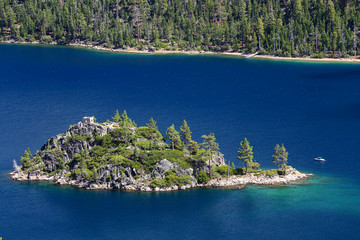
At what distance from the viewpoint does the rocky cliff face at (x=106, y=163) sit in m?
170

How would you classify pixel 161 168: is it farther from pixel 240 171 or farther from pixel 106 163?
pixel 240 171

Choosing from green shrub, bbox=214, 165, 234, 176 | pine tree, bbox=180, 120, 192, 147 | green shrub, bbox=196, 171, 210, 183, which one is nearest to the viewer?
green shrub, bbox=196, 171, 210, 183

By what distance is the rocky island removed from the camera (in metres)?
170

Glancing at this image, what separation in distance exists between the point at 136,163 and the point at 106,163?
9231mm

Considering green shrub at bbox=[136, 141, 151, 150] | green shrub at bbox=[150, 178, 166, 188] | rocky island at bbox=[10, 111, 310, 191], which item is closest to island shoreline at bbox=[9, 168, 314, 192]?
rocky island at bbox=[10, 111, 310, 191]

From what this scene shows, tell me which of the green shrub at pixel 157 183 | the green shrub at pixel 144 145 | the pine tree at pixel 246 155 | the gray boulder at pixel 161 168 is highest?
the green shrub at pixel 144 145

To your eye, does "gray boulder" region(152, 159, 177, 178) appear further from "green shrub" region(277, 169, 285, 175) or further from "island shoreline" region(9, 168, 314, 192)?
"green shrub" region(277, 169, 285, 175)

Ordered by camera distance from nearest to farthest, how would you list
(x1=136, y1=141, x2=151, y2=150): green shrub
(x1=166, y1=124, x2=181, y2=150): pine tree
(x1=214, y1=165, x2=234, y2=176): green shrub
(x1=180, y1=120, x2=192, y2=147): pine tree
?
(x1=214, y1=165, x2=234, y2=176): green shrub → (x1=136, y1=141, x2=151, y2=150): green shrub → (x1=166, y1=124, x2=181, y2=150): pine tree → (x1=180, y1=120, x2=192, y2=147): pine tree

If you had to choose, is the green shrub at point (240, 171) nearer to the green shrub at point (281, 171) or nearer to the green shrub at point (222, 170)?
the green shrub at point (222, 170)

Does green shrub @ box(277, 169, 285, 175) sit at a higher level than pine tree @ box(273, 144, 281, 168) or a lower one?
lower

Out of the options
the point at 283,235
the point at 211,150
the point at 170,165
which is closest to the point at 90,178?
the point at 170,165

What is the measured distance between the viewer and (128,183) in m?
169

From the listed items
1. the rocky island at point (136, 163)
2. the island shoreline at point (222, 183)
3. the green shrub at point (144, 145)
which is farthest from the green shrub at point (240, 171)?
the green shrub at point (144, 145)

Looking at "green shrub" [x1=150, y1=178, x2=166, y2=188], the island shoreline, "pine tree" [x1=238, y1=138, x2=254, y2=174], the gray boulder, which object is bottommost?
the island shoreline
